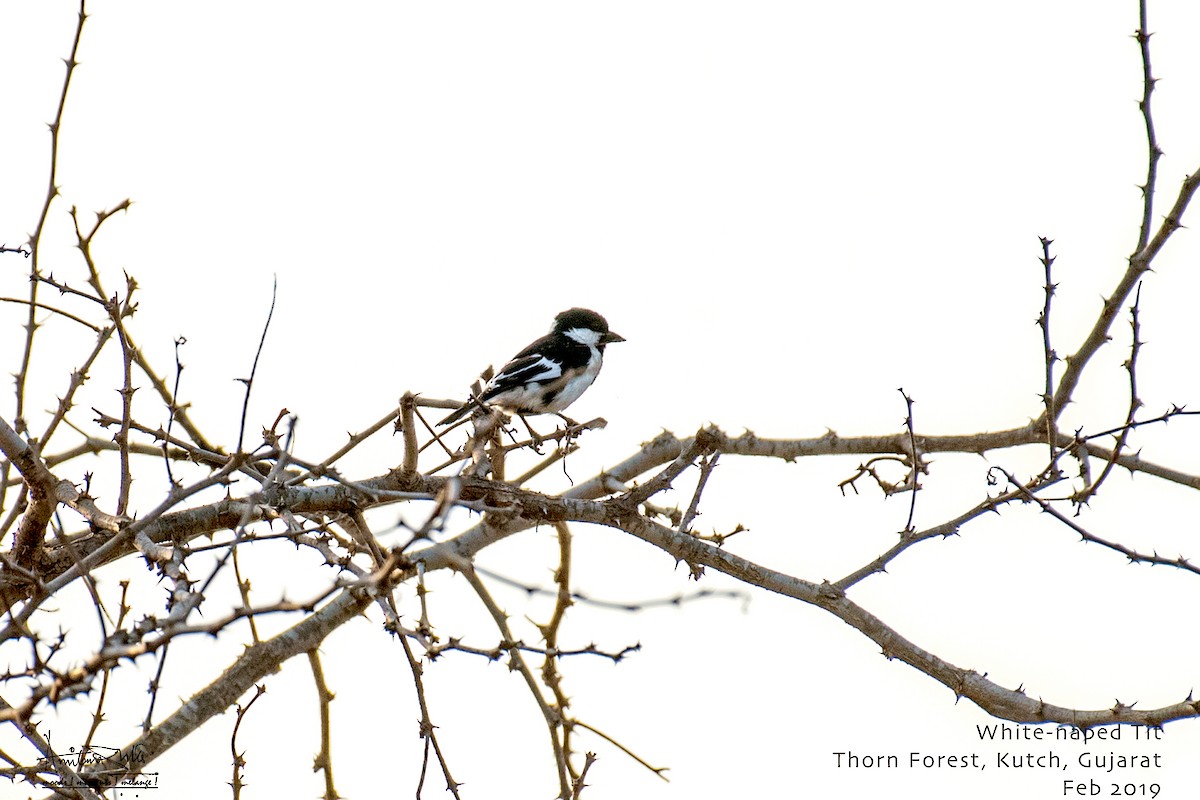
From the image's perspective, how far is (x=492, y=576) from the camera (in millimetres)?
2381

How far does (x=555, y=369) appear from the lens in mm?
7949

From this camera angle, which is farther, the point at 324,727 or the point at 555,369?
the point at 555,369

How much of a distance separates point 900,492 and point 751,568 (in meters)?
0.97

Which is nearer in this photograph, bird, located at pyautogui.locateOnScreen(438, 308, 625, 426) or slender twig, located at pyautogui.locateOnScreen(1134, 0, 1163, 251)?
slender twig, located at pyautogui.locateOnScreen(1134, 0, 1163, 251)

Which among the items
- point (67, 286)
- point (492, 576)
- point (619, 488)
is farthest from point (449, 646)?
point (619, 488)

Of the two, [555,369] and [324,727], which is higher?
[555,369]

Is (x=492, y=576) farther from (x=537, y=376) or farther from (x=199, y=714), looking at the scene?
(x=537, y=376)

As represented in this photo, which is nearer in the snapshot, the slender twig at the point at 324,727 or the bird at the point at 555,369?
the slender twig at the point at 324,727

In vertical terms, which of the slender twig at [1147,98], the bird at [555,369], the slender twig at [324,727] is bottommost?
the slender twig at [324,727]

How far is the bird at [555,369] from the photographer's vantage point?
776cm

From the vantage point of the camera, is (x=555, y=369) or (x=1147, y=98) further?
(x=555, y=369)

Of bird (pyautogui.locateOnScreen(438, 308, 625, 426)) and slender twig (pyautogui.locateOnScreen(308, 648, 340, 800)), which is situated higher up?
bird (pyautogui.locateOnScreen(438, 308, 625, 426))

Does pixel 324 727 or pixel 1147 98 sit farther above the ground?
pixel 1147 98

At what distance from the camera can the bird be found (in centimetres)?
776
